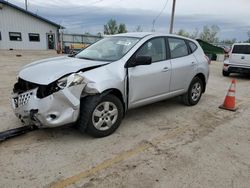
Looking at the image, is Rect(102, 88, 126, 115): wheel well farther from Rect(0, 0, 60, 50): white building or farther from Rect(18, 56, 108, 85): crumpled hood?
Rect(0, 0, 60, 50): white building

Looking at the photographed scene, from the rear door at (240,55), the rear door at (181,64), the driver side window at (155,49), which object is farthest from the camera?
the rear door at (240,55)

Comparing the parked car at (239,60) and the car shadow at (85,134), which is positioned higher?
the parked car at (239,60)

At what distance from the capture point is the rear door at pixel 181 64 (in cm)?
461

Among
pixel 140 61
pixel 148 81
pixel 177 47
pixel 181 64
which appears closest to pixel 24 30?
pixel 177 47

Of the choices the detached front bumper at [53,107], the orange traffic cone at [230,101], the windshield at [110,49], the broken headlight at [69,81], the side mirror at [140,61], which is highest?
the windshield at [110,49]

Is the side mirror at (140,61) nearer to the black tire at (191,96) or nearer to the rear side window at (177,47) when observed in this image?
the rear side window at (177,47)

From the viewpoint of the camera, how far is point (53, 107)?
299cm

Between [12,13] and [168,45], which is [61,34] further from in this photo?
[168,45]

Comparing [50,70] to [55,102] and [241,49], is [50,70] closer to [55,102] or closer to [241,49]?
[55,102]

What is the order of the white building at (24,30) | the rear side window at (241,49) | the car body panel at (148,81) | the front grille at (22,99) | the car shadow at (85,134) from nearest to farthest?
the front grille at (22,99)
the car shadow at (85,134)
the car body panel at (148,81)
the rear side window at (241,49)
the white building at (24,30)

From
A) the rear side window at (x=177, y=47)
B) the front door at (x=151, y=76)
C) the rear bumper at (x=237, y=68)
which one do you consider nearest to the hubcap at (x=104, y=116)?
the front door at (x=151, y=76)

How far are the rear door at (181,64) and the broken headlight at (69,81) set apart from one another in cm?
224

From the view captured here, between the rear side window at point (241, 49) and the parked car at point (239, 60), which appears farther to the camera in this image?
the rear side window at point (241, 49)

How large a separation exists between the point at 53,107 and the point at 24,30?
26.9 metres
